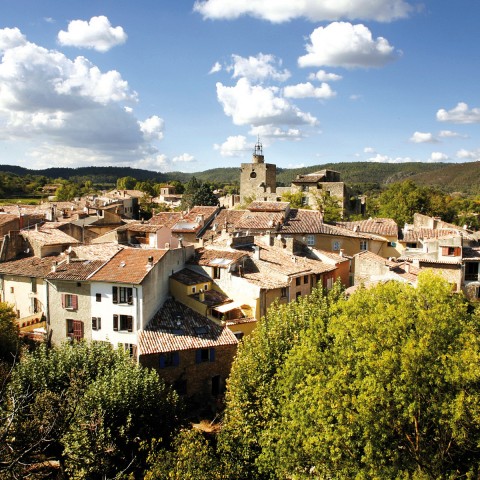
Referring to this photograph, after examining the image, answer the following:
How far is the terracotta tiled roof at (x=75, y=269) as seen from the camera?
36.1 m

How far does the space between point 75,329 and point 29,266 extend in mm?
8304

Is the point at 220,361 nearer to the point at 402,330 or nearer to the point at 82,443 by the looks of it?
the point at 82,443

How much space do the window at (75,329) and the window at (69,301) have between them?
1.10 meters

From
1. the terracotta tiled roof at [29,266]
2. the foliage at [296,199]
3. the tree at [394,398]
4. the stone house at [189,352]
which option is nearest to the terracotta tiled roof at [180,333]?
the stone house at [189,352]

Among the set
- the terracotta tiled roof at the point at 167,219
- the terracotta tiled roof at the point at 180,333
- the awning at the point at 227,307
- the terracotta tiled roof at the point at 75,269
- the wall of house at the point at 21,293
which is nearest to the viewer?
the terracotta tiled roof at the point at 180,333

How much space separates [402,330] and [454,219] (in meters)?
79.5

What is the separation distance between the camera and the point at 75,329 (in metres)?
36.6

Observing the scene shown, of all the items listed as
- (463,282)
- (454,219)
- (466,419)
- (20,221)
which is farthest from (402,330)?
(454,219)

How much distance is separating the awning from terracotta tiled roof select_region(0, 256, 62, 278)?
47.0 ft

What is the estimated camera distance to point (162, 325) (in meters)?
34.9

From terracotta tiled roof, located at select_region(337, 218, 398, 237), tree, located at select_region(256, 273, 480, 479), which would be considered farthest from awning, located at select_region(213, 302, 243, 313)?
terracotta tiled roof, located at select_region(337, 218, 398, 237)

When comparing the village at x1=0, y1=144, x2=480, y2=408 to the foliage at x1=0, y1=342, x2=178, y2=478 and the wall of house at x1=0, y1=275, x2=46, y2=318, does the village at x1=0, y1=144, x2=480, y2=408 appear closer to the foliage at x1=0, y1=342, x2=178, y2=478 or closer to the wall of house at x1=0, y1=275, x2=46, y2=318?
the wall of house at x1=0, y1=275, x2=46, y2=318

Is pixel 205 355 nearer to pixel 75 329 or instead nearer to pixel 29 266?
pixel 75 329

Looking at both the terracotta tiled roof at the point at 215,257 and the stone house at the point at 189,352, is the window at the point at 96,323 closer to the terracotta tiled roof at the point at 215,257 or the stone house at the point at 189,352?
the stone house at the point at 189,352
